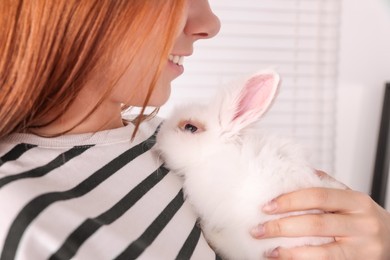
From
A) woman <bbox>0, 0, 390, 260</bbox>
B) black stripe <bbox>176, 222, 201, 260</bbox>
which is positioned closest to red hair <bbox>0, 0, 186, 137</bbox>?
woman <bbox>0, 0, 390, 260</bbox>

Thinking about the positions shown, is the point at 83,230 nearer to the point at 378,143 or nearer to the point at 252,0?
the point at 252,0

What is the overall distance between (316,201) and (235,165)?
0.14 metres

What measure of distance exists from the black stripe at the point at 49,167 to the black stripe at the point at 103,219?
9 centimetres

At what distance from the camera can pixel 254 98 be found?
0.79 metres

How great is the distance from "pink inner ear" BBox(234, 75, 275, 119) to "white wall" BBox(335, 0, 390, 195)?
142cm

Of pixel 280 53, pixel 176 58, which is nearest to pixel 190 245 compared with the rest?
pixel 176 58

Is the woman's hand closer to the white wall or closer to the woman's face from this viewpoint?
the woman's face

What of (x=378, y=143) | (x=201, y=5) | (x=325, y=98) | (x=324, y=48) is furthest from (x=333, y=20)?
(x=201, y=5)

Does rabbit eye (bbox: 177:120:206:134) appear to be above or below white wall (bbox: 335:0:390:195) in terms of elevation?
above

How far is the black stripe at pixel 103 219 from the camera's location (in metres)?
0.54

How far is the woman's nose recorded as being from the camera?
0.77 meters

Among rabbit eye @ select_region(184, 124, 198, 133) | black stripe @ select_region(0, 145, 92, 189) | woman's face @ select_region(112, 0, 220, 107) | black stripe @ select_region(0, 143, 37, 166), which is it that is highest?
woman's face @ select_region(112, 0, 220, 107)

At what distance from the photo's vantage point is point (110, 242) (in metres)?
0.58

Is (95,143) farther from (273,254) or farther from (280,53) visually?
(280,53)
